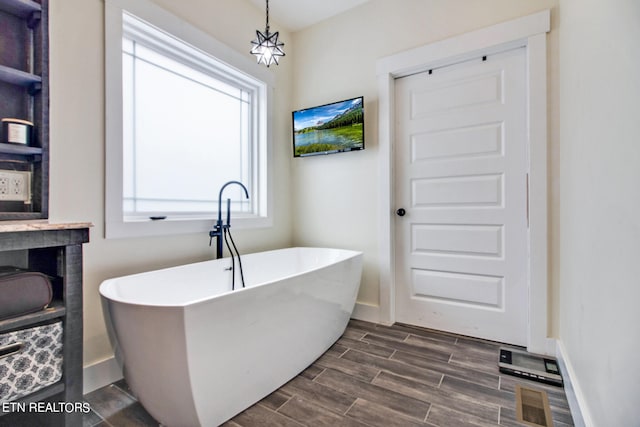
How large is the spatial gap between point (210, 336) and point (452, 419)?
3.88ft

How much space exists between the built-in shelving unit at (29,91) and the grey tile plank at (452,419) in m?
2.07

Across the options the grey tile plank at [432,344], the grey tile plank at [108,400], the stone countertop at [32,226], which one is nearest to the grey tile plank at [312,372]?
the grey tile plank at [432,344]

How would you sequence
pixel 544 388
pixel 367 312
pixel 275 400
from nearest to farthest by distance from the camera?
pixel 275 400
pixel 544 388
pixel 367 312

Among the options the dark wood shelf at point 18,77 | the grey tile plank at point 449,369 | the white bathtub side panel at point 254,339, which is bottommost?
the grey tile plank at point 449,369

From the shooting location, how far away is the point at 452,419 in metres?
1.42

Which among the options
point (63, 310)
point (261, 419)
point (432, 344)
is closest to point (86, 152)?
point (63, 310)

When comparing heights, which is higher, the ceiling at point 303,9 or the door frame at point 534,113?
the ceiling at point 303,9

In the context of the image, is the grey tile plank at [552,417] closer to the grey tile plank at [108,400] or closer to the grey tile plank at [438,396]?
the grey tile plank at [438,396]

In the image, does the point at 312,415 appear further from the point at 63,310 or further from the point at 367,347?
the point at 63,310

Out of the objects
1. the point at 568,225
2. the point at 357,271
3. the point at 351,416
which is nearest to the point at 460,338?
the point at 357,271

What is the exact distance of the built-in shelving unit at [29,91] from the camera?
1.39 metres

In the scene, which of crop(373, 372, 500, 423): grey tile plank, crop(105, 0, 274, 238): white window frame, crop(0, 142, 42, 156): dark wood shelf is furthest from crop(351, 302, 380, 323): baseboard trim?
crop(0, 142, 42, 156): dark wood shelf

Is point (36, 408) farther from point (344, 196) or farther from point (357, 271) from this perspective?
point (344, 196)

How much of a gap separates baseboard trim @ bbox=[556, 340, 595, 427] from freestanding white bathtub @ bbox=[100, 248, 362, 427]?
1297mm
